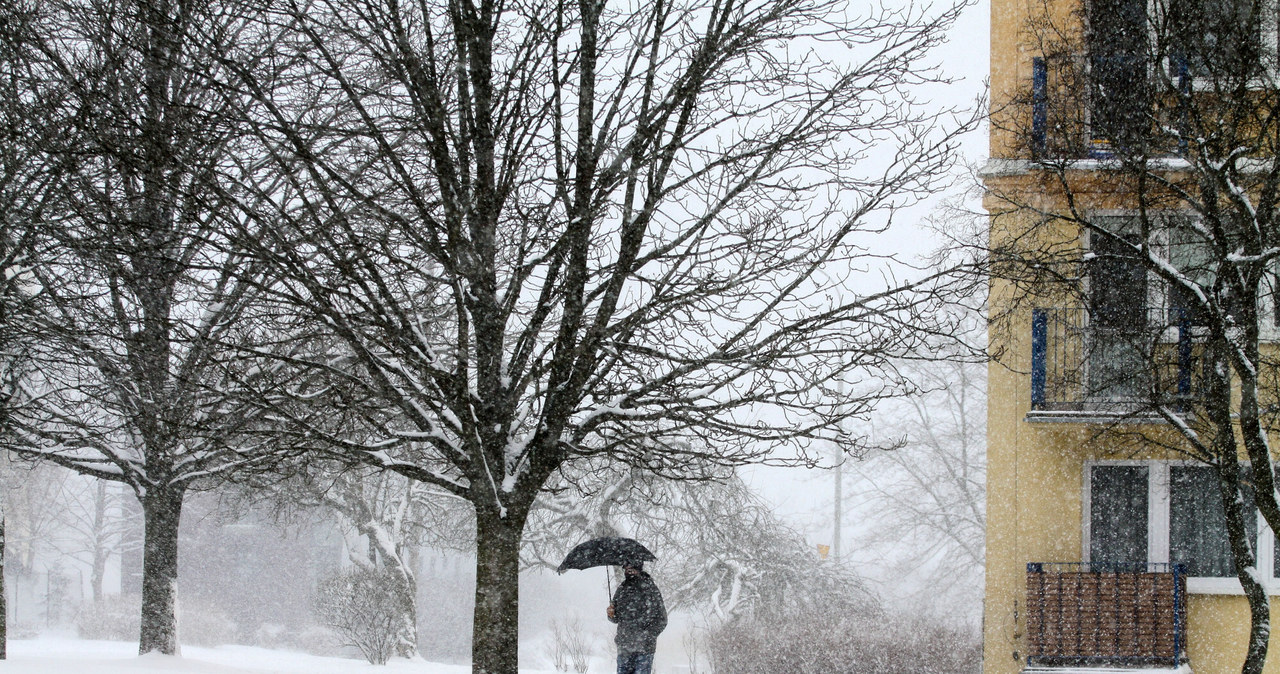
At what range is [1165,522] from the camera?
11.3m

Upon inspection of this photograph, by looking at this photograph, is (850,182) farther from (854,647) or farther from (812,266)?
(854,647)

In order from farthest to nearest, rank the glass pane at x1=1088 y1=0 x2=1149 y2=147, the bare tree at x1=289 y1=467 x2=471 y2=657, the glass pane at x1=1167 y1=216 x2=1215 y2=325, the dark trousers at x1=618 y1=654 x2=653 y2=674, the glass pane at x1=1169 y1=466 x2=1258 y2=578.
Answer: the bare tree at x1=289 y1=467 x2=471 y2=657, the glass pane at x1=1169 y1=466 x2=1258 y2=578, the glass pane at x1=1167 y1=216 x2=1215 y2=325, the dark trousers at x1=618 y1=654 x2=653 y2=674, the glass pane at x1=1088 y1=0 x2=1149 y2=147

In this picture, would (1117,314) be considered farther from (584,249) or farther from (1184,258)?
(584,249)

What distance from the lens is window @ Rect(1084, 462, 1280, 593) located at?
36.9 ft

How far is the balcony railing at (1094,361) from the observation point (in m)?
9.98

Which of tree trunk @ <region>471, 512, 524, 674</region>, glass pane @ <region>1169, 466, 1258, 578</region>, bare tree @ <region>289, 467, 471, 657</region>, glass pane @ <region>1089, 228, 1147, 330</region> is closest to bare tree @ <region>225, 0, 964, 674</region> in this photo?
tree trunk @ <region>471, 512, 524, 674</region>

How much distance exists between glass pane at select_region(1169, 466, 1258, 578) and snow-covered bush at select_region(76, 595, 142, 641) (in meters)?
26.9

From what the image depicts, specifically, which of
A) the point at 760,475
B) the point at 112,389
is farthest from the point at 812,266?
the point at 760,475

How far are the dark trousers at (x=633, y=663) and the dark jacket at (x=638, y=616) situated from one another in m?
0.06

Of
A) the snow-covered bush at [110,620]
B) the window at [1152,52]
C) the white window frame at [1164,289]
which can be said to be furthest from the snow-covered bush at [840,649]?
the snow-covered bush at [110,620]

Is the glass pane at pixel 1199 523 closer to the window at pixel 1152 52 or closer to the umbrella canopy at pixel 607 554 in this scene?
the window at pixel 1152 52

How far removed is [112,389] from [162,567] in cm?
238

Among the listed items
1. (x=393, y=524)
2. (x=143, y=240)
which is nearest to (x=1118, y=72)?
(x=143, y=240)

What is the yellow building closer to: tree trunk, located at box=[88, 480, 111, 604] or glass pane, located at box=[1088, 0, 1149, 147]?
glass pane, located at box=[1088, 0, 1149, 147]
